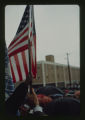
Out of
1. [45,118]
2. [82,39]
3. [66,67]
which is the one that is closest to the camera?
[45,118]

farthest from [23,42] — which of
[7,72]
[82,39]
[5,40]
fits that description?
[82,39]

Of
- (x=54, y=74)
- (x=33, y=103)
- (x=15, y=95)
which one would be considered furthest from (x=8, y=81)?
(x=54, y=74)

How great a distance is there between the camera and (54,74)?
1.61 meters

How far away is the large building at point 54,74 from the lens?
1.42 metres

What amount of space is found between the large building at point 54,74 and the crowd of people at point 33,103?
0.41 feet

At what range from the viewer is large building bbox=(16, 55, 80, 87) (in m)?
1.42

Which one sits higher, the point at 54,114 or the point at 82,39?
the point at 82,39

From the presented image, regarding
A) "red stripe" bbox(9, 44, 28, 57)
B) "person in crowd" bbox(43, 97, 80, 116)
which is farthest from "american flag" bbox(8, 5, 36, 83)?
"person in crowd" bbox(43, 97, 80, 116)

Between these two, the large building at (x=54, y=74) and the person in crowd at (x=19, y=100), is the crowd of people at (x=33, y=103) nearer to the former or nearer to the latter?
the person in crowd at (x=19, y=100)

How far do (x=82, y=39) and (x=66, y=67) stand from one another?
1.16ft

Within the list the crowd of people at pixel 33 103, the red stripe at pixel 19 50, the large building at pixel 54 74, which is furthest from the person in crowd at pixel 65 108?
the red stripe at pixel 19 50

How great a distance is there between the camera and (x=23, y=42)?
4.75 ft

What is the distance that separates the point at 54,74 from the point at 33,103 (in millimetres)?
425
